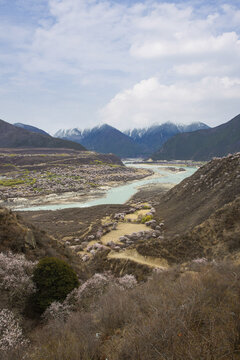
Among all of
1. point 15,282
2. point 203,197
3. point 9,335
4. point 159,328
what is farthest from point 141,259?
point 203,197

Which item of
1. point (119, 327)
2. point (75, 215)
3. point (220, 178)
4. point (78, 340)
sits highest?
point (220, 178)

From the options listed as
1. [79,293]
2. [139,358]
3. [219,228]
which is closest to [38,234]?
[79,293]

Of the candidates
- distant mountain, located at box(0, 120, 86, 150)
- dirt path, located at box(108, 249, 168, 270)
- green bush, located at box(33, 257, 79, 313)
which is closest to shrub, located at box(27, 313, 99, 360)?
green bush, located at box(33, 257, 79, 313)

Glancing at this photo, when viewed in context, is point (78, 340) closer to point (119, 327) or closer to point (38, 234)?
point (119, 327)

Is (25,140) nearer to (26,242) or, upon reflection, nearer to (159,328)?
(26,242)

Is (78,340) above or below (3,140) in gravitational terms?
below

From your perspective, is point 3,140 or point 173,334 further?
point 3,140

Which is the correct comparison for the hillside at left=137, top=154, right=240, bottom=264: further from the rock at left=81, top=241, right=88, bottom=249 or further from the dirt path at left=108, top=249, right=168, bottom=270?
the rock at left=81, top=241, right=88, bottom=249

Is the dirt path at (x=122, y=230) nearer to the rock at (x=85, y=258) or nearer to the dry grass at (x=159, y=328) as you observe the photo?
the rock at (x=85, y=258)
